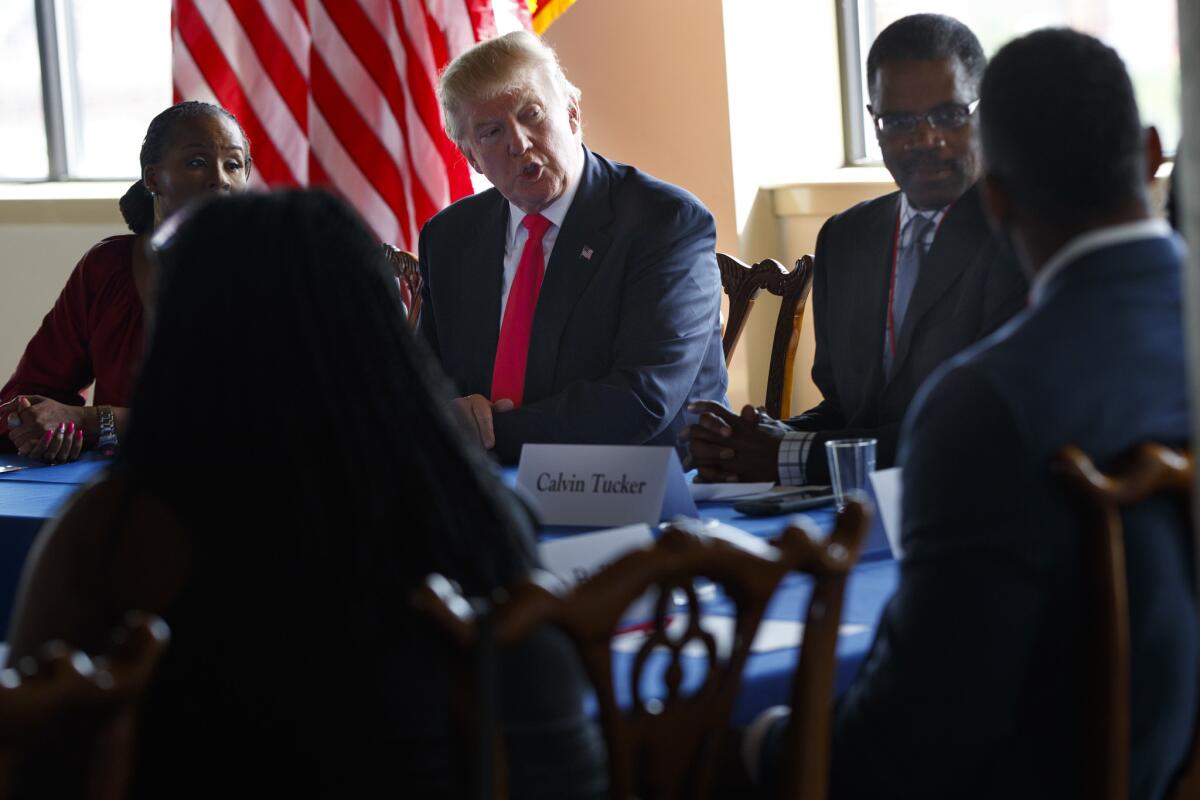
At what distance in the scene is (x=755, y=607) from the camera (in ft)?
3.61

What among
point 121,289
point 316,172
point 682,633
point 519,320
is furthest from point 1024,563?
point 316,172

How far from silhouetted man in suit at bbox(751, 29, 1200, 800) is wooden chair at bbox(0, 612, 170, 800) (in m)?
0.63

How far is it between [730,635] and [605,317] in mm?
1590

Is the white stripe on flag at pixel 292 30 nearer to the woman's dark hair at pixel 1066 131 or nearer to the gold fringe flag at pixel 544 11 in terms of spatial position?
the gold fringe flag at pixel 544 11

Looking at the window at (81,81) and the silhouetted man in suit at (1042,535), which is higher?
the window at (81,81)

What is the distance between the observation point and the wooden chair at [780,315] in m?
3.35

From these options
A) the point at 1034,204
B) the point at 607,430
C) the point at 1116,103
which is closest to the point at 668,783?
the point at 1034,204

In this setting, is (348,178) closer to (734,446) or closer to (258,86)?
(258,86)

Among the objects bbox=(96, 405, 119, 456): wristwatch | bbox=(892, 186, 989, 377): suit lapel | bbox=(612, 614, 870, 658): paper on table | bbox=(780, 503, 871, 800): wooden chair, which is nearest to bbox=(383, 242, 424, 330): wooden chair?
bbox=(96, 405, 119, 456): wristwatch

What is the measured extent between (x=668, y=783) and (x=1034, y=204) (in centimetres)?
65

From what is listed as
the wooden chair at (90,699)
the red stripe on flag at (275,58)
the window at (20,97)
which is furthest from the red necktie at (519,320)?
the window at (20,97)

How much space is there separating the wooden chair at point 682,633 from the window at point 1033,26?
288 centimetres

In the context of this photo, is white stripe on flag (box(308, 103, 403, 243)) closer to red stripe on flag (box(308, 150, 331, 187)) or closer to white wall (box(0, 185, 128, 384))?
red stripe on flag (box(308, 150, 331, 187))

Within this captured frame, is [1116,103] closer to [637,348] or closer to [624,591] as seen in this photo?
[624,591]
